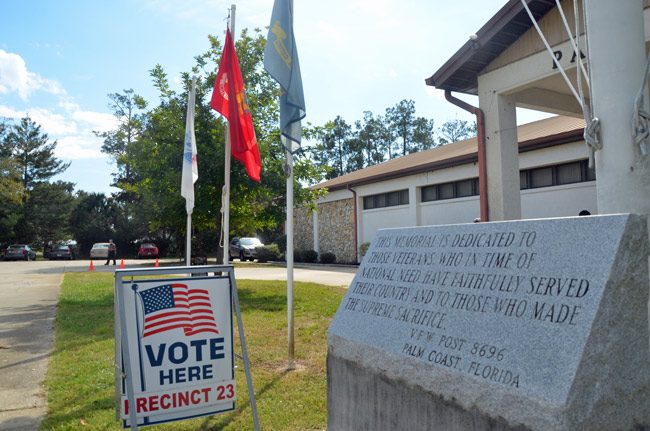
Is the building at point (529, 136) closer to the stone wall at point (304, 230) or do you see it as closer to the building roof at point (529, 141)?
the building roof at point (529, 141)

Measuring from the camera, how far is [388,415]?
11.4 ft

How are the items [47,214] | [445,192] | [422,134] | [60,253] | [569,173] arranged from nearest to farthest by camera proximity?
[569,173], [445,192], [60,253], [47,214], [422,134]

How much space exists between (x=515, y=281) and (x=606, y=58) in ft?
6.31

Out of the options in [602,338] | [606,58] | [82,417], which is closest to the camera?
[602,338]

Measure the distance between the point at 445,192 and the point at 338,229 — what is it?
8.58 meters

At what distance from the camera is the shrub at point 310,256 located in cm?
2920

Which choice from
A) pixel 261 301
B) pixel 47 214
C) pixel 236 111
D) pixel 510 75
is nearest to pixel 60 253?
pixel 47 214

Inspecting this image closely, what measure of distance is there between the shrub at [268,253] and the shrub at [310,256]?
A: 13.2ft

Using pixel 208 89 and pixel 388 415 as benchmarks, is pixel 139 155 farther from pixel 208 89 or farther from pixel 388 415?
pixel 388 415

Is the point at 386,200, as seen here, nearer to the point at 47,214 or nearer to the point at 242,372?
the point at 242,372

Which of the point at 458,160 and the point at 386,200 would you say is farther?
the point at 386,200

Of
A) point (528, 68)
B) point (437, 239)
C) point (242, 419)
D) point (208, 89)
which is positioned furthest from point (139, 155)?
point (437, 239)

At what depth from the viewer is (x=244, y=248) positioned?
3500 centimetres

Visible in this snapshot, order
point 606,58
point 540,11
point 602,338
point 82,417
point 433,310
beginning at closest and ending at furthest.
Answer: point 602,338
point 433,310
point 606,58
point 82,417
point 540,11
